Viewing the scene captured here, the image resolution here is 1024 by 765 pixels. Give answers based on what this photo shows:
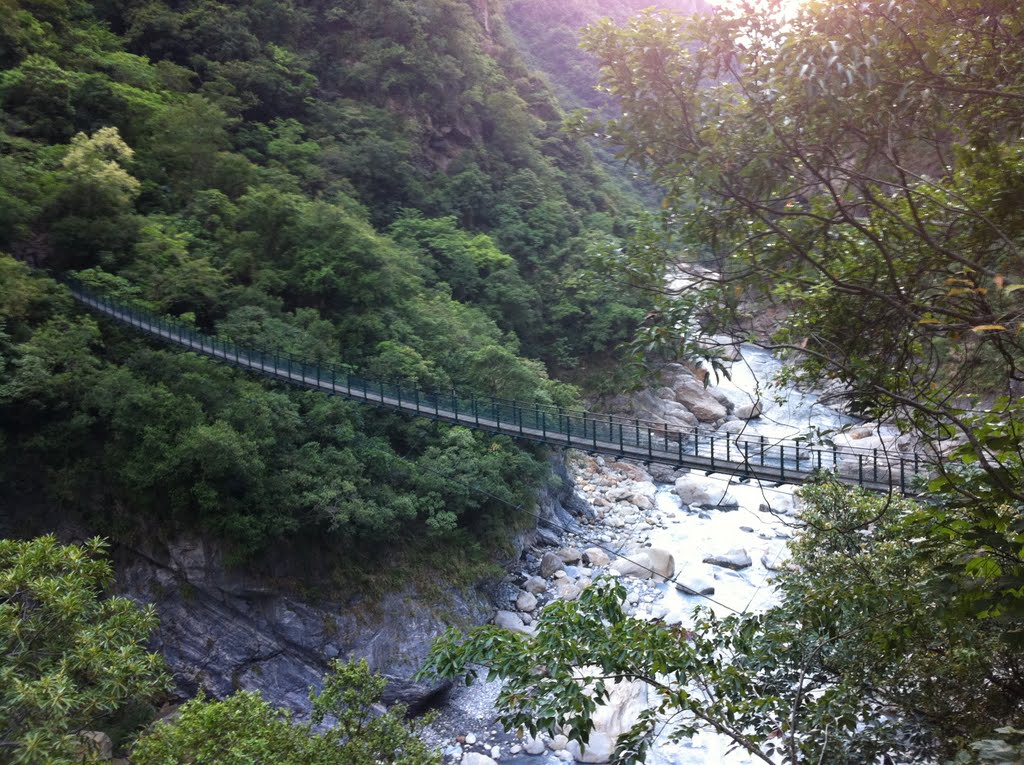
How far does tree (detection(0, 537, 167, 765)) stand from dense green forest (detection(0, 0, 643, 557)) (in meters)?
3.01

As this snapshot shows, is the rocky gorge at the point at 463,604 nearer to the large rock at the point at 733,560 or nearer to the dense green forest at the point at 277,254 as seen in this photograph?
the large rock at the point at 733,560

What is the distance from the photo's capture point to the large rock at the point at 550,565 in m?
10.2

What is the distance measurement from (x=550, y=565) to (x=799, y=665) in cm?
766

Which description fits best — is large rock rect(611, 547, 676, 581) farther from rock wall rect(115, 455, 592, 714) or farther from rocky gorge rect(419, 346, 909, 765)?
rock wall rect(115, 455, 592, 714)

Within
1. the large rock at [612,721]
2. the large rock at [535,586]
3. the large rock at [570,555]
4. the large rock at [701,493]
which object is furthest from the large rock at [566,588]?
the large rock at [701,493]

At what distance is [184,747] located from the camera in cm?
360

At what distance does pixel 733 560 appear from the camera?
9844 millimetres

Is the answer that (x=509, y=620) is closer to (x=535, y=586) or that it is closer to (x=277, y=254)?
(x=535, y=586)

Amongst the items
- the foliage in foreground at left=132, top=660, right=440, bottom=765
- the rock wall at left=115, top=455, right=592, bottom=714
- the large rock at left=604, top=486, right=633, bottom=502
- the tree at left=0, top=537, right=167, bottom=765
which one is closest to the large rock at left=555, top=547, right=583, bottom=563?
the large rock at left=604, top=486, right=633, bottom=502

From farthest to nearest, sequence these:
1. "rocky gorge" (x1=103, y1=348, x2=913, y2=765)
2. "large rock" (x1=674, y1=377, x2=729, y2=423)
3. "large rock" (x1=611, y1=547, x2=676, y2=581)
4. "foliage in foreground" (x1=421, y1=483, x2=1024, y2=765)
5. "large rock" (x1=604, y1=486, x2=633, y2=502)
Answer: "large rock" (x1=674, y1=377, x2=729, y2=423) → "large rock" (x1=604, y1=486, x2=633, y2=502) → "large rock" (x1=611, y1=547, x2=676, y2=581) → "rocky gorge" (x1=103, y1=348, x2=913, y2=765) → "foliage in foreground" (x1=421, y1=483, x2=1024, y2=765)

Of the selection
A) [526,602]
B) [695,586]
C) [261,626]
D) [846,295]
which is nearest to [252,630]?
[261,626]

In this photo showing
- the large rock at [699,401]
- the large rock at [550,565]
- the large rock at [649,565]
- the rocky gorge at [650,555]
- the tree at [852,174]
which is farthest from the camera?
the large rock at [699,401]

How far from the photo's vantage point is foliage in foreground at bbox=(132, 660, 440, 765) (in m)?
3.55

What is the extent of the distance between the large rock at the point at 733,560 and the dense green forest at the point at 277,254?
303cm
